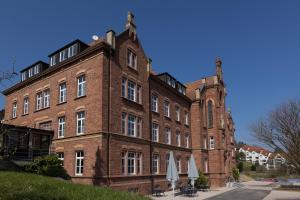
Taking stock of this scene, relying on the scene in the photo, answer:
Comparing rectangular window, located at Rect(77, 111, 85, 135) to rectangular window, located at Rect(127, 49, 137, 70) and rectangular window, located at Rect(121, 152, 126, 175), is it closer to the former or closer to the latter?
rectangular window, located at Rect(121, 152, 126, 175)

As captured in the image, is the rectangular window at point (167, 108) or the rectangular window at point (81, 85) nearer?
the rectangular window at point (81, 85)

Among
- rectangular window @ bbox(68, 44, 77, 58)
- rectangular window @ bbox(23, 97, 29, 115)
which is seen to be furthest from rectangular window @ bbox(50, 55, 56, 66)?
rectangular window @ bbox(23, 97, 29, 115)

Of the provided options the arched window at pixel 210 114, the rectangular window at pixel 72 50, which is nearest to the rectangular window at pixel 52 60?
the rectangular window at pixel 72 50

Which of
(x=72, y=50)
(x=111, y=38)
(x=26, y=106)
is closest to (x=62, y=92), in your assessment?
(x=72, y=50)

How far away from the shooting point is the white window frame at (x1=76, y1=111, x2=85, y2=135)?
23.8 m

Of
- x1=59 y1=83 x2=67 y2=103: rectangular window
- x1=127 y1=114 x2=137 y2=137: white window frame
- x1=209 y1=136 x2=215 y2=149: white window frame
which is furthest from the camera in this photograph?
x1=209 y1=136 x2=215 y2=149: white window frame

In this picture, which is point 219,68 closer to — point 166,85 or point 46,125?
point 166,85

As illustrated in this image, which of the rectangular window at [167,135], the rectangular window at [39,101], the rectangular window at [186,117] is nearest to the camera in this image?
the rectangular window at [39,101]

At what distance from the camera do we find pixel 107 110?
22922 millimetres

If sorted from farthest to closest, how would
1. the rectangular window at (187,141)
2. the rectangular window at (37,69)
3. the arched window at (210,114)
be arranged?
the arched window at (210,114) → the rectangular window at (187,141) → the rectangular window at (37,69)

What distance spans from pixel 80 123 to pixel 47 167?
4.34m

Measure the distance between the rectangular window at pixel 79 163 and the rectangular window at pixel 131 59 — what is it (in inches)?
346

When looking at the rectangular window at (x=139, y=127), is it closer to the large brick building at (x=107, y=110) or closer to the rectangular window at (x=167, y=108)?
the large brick building at (x=107, y=110)

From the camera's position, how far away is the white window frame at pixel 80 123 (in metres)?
23.8
